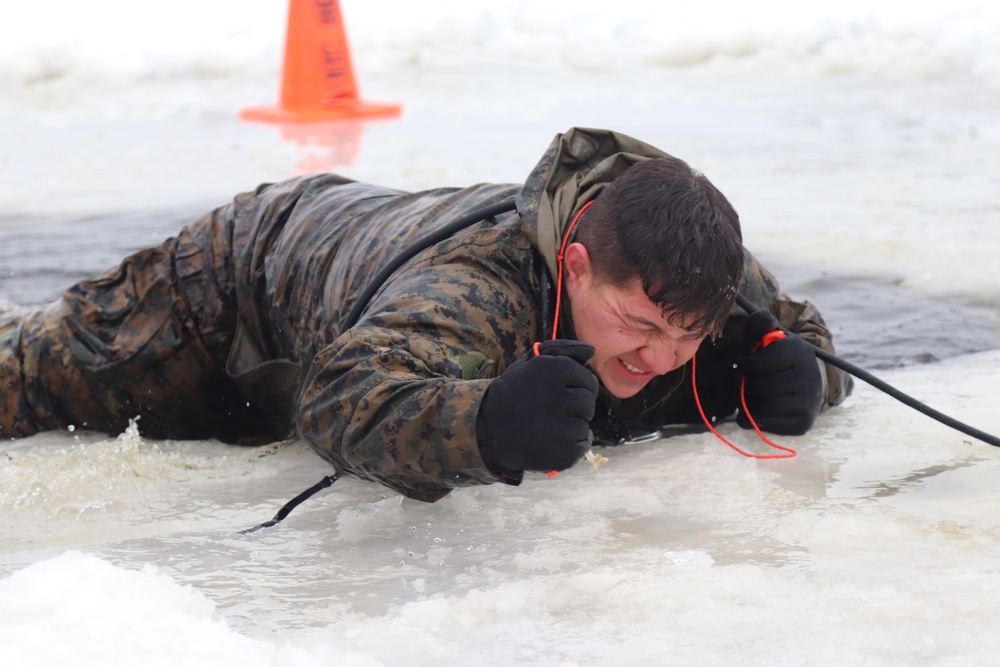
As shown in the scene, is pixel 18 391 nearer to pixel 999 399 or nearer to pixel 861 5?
pixel 999 399

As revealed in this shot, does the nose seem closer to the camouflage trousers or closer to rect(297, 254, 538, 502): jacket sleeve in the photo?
rect(297, 254, 538, 502): jacket sleeve

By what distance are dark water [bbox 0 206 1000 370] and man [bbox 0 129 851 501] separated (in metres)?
0.98

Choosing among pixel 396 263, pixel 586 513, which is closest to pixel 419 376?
pixel 396 263

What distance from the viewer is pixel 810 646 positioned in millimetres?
1885

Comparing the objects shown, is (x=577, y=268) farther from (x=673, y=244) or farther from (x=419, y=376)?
(x=419, y=376)

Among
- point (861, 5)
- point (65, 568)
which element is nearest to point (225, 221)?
point (65, 568)

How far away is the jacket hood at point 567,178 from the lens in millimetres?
2531

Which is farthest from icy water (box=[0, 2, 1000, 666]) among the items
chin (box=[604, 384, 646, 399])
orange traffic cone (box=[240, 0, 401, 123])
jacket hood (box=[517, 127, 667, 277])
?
orange traffic cone (box=[240, 0, 401, 123])

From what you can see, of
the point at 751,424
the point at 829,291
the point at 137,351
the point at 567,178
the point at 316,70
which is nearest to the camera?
the point at 567,178

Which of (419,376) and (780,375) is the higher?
(419,376)

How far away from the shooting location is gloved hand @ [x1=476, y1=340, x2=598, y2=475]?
2.11 meters

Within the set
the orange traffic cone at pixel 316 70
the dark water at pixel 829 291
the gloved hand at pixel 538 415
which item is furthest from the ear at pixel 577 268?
the orange traffic cone at pixel 316 70

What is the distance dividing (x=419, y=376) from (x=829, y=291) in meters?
2.84

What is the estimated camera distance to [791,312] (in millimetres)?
3086
